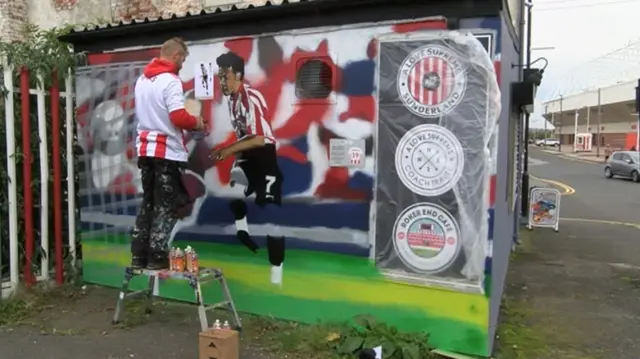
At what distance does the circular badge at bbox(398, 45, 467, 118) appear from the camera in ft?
15.3

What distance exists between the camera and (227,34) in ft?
18.5

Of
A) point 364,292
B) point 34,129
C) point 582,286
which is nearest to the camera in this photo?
point 364,292

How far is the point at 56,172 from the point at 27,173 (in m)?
0.35

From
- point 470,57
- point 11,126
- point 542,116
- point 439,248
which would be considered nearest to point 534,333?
point 439,248

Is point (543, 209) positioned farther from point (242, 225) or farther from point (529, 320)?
point (242, 225)

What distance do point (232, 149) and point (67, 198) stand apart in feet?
7.26

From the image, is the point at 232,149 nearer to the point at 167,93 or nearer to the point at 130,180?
the point at 167,93

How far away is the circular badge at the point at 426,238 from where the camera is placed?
4730 mm

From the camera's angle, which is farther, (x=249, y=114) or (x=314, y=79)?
(x=249, y=114)

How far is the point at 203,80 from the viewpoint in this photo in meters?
5.77

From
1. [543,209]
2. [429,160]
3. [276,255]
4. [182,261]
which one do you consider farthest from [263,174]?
[543,209]

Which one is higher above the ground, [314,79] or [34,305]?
[314,79]

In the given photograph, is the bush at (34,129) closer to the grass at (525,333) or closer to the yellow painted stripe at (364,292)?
the yellow painted stripe at (364,292)

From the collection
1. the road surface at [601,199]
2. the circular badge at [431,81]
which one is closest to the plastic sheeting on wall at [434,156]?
the circular badge at [431,81]
